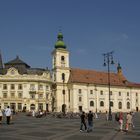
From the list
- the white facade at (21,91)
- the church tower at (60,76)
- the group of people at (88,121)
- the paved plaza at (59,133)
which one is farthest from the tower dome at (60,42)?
the group of people at (88,121)

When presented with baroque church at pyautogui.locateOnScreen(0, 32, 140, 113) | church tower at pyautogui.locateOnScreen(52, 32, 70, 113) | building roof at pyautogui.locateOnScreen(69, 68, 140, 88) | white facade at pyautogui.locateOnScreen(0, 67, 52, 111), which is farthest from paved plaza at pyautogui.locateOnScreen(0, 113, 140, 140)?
building roof at pyautogui.locateOnScreen(69, 68, 140, 88)

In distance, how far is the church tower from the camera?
9112cm

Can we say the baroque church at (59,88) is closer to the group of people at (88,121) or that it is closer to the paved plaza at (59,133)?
the paved plaza at (59,133)

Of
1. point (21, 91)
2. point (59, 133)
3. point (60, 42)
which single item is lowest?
point (59, 133)

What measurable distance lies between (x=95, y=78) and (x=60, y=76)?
12100 millimetres

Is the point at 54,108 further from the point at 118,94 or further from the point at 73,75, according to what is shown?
the point at 118,94

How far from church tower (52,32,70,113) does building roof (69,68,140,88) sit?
2170 mm

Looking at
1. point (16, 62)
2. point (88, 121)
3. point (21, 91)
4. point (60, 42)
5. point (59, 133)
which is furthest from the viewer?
point (60, 42)

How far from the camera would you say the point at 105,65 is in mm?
45500

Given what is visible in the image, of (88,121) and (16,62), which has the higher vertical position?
(16,62)

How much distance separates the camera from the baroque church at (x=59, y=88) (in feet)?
280

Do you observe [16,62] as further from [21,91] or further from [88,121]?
[88,121]

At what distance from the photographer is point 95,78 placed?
97.5 metres

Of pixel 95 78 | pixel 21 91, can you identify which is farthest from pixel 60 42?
pixel 21 91
